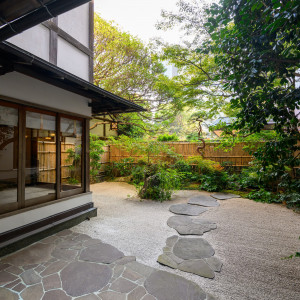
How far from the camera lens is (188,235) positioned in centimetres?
355

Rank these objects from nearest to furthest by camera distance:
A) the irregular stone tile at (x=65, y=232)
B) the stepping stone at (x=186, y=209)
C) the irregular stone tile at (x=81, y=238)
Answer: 1. the irregular stone tile at (x=81, y=238)
2. the irregular stone tile at (x=65, y=232)
3. the stepping stone at (x=186, y=209)

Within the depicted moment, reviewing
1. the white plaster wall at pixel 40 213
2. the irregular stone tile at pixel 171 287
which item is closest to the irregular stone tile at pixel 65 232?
the white plaster wall at pixel 40 213

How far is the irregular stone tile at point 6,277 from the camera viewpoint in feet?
7.23

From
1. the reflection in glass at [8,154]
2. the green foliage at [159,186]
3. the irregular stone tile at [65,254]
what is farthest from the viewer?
the green foliage at [159,186]

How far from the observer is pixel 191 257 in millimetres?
2752

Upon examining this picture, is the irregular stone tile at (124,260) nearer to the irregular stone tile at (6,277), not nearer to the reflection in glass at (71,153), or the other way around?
the irregular stone tile at (6,277)

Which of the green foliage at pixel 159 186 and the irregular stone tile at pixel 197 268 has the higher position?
the green foliage at pixel 159 186

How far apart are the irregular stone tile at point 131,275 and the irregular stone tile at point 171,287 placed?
0.14 m

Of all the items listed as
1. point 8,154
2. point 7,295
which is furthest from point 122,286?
point 8,154

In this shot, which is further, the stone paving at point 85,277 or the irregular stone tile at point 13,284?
the irregular stone tile at point 13,284

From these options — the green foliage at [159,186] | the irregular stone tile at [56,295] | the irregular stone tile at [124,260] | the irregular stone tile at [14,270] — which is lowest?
the irregular stone tile at [124,260]

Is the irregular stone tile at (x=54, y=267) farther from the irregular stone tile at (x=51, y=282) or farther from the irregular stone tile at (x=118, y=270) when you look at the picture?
the irregular stone tile at (x=118, y=270)

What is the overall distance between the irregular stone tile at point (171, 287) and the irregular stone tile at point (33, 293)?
1157mm

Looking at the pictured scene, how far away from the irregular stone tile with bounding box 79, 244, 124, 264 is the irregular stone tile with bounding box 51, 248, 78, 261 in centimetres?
12
